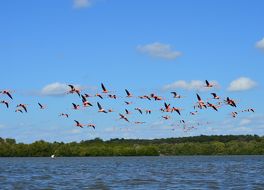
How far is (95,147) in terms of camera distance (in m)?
184

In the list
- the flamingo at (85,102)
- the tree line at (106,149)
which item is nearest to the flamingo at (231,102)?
the flamingo at (85,102)

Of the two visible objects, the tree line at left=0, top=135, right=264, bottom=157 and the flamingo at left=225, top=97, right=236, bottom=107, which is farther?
the tree line at left=0, top=135, right=264, bottom=157

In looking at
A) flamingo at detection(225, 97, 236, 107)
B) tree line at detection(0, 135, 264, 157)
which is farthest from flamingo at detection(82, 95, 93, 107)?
tree line at detection(0, 135, 264, 157)

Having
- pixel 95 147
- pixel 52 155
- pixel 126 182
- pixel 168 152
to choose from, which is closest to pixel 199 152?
pixel 168 152

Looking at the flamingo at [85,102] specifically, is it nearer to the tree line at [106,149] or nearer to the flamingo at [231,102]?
the flamingo at [231,102]

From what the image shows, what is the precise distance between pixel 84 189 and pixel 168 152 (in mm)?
155584

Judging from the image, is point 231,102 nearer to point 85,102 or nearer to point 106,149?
point 85,102

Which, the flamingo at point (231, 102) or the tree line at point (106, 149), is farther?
the tree line at point (106, 149)

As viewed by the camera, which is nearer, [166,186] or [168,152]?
[166,186]

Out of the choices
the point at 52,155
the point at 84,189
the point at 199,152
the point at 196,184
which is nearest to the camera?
the point at 84,189

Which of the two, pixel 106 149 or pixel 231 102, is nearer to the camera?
pixel 231 102

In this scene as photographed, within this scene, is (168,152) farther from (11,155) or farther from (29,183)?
(29,183)

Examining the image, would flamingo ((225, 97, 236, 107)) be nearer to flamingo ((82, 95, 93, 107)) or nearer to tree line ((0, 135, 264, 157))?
flamingo ((82, 95, 93, 107))

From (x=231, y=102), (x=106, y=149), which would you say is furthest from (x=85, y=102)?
(x=106, y=149)
